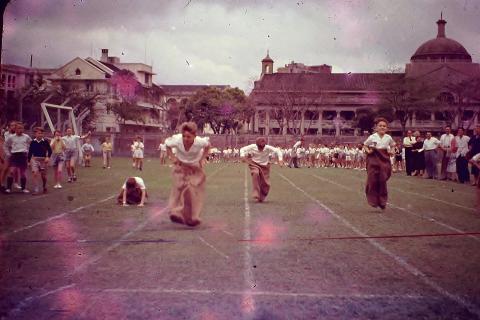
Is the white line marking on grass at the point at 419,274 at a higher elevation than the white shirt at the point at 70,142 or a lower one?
lower

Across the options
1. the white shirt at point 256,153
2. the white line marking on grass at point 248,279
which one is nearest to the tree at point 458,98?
the white shirt at point 256,153

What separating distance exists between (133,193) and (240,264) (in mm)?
6933

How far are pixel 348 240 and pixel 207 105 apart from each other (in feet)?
232

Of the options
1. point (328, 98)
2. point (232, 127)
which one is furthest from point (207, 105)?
point (328, 98)

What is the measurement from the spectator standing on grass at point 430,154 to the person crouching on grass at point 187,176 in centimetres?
1717

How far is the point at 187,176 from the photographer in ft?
32.2

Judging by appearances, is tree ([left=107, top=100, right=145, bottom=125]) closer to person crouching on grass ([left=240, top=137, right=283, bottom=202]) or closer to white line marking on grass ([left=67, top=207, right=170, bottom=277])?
person crouching on grass ([left=240, top=137, right=283, bottom=202])

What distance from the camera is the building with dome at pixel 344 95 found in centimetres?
7100

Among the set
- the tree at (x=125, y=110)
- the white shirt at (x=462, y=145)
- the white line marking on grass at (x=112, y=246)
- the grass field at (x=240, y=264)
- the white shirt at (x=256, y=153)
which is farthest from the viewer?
the tree at (x=125, y=110)

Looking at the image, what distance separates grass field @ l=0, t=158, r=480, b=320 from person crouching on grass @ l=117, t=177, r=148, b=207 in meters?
0.82

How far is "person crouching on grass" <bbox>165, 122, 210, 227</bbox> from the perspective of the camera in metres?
9.57

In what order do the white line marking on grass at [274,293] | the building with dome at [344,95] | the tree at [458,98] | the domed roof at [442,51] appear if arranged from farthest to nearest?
the domed roof at [442,51] < the building with dome at [344,95] < the tree at [458,98] < the white line marking on grass at [274,293]

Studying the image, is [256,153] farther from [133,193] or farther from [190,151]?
[190,151]

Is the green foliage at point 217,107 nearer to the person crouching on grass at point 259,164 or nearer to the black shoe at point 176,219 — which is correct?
the person crouching on grass at point 259,164
